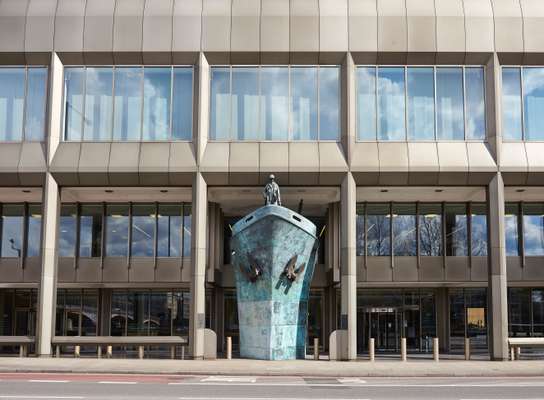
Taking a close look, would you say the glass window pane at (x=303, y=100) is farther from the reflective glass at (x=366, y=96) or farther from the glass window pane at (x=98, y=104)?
the glass window pane at (x=98, y=104)

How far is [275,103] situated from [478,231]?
42.6ft

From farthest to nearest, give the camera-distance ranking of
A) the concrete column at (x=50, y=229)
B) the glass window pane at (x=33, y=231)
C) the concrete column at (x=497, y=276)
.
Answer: the glass window pane at (x=33, y=231)
the concrete column at (x=50, y=229)
the concrete column at (x=497, y=276)

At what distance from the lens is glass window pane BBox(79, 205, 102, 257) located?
1427 inches

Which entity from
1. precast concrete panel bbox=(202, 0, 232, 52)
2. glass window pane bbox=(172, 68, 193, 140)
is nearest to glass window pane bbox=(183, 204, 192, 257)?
glass window pane bbox=(172, 68, 193, 140)

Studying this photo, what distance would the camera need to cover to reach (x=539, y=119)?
A: 3008 cm

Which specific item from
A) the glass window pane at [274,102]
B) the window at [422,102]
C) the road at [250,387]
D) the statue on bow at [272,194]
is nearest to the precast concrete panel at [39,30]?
the glass window pane at [274,102]

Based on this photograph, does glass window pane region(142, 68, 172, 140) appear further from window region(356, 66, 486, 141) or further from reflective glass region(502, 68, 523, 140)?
reflective glass region(502, 68, 523, 140)

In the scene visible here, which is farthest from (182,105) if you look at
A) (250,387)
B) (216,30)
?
(250,387)

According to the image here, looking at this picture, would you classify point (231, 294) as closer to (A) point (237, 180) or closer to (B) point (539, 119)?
(A) point (237, 180)

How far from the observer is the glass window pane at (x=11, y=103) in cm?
2997

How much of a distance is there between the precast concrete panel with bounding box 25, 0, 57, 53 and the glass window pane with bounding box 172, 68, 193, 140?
512 cm

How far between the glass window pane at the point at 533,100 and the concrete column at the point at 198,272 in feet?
43.1

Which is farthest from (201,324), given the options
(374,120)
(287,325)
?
(374,120)

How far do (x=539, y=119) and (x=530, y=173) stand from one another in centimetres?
254
